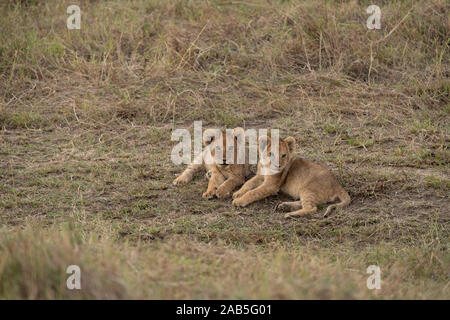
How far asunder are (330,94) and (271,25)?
78.1 inches

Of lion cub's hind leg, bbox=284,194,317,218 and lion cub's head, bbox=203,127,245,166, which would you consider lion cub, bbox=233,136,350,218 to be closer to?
lion cub's hind leg, bbox=284,194,317,218

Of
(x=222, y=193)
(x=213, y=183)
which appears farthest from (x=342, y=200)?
(x=213, y=183)

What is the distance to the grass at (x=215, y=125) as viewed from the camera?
374 centimetres

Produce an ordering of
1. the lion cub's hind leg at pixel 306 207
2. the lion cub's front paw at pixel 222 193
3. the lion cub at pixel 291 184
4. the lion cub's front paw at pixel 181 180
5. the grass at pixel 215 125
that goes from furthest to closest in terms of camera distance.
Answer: the lion cub's front paw at pixel 181 180 < the lion cub's front paw at pixel 222 193 < the lion cub at pixel 291 184 < the lion cub's hind leg at pixel 306 207 < the grass at pixel 215 125

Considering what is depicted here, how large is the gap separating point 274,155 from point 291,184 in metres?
0.34

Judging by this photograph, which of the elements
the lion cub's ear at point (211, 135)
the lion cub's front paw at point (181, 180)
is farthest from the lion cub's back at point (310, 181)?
the lion cub's front paw at point (181, 180)

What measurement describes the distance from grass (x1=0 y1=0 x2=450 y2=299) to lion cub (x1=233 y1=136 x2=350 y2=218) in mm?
127

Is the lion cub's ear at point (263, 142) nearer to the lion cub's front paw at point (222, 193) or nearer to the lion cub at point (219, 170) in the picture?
the lion cub at point (219, 170)

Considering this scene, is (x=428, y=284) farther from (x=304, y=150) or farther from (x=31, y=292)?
(x=304, y=150)

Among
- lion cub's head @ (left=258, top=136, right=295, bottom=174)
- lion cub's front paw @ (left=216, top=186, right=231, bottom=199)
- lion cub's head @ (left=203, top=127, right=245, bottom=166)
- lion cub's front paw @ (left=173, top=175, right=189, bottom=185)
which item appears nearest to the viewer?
lion cub's head @ (left=258, top=136, right=295, bottom=174)

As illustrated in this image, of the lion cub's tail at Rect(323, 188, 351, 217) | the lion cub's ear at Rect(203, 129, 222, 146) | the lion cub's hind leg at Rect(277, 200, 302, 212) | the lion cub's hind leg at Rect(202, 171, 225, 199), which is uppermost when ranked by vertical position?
the lion cub's ear at Rect(203, 129, 222, 146)

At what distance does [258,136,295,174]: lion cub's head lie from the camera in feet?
19.2

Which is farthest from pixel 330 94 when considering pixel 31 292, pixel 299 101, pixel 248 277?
pixel 31 292

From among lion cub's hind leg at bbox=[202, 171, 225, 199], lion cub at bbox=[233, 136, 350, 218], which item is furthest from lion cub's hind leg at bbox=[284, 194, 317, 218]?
lion cub's hind leg at bbox=[202, 171, 225, 199]
